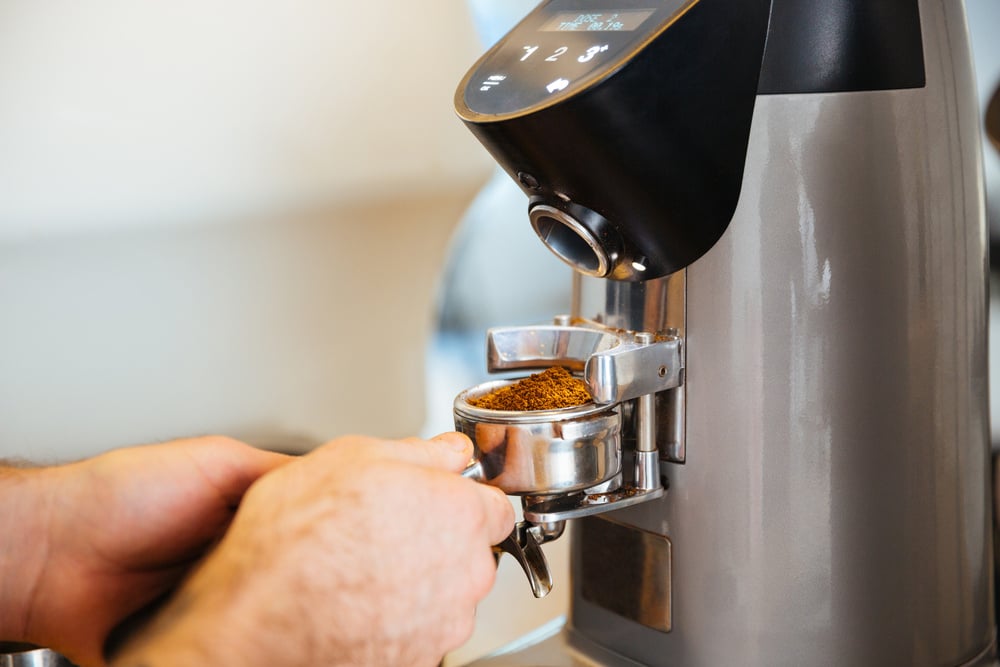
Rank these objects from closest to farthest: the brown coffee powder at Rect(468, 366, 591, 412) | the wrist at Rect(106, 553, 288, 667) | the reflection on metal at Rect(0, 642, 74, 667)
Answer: the wrist at Rect(106, 553, 288, 667) < the brown coffee powder at Rect(468, 366, 591, 412) < the reflection on metal at Rect(0, 642, 74, 667)

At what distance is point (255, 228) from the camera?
103cm

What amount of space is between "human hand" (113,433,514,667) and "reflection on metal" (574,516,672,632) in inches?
6.4

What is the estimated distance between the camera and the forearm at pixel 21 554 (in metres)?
0.53

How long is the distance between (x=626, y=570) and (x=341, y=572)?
0.25m

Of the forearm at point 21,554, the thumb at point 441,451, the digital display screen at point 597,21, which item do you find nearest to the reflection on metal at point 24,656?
the forearm at point 21,554

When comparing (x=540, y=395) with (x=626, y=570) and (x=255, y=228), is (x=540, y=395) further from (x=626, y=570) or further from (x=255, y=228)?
(x=255, y=228)

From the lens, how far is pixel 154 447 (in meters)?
0.52

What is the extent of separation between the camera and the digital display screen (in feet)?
1.55

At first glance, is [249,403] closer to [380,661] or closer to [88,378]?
[88,378]

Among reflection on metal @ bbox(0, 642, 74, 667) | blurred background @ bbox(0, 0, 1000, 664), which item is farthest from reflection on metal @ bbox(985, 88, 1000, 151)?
reflection on metal @ bbox(0, 642, 74, 667)

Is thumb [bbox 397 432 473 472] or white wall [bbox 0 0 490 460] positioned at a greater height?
white wall [bbox 0 0 490 460]

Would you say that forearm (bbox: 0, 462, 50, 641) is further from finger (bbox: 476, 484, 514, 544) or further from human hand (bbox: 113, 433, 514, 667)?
finger (bbox: 476, 484, 514, 544)

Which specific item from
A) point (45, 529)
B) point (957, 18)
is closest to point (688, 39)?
point (957, 18)

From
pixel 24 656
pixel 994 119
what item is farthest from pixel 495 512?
pixel 994 119
